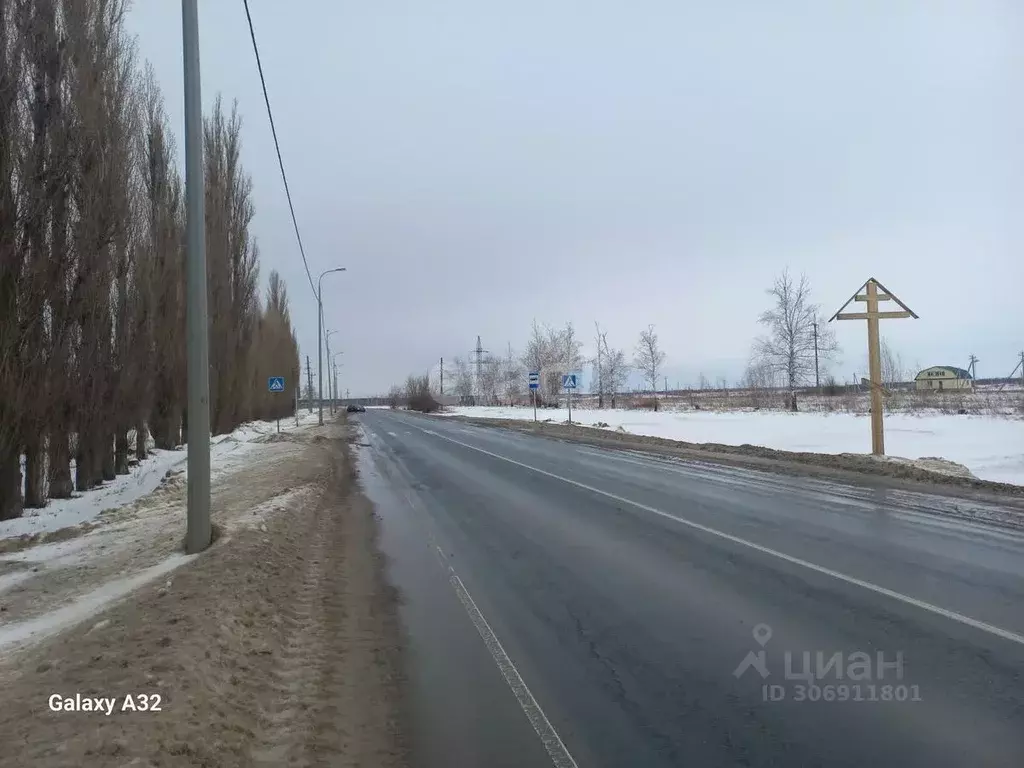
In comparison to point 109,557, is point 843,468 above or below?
below

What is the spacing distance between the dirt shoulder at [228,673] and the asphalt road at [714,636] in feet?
1.32

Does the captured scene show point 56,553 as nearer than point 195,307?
No

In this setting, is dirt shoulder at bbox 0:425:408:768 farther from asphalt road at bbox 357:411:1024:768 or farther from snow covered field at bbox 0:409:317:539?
snow covered field at bbox 0:409:317:539

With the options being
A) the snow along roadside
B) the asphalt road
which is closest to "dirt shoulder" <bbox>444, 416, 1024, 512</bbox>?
the asphalt road

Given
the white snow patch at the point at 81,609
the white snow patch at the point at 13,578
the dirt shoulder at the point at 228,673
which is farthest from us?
the white snow patch at the point at 13,578

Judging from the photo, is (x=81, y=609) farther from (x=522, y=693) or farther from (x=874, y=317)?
(x=874, y=317)

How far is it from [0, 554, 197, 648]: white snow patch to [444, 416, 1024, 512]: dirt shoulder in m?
12.2

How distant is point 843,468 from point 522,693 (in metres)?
14.8

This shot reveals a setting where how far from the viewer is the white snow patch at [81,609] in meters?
5.72

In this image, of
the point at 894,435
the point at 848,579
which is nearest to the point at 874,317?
the point at 894,435

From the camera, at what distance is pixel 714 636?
543 cm

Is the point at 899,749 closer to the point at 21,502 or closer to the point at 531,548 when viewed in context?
the point at 531,548

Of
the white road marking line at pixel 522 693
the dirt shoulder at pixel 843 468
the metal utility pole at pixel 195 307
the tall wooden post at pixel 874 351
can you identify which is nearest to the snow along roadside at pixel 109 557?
the metal utility pole at pixel 195 307

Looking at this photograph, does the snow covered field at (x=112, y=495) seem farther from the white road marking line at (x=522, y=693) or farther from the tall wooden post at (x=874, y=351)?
the tall wooden post at (x=874, y=351)
